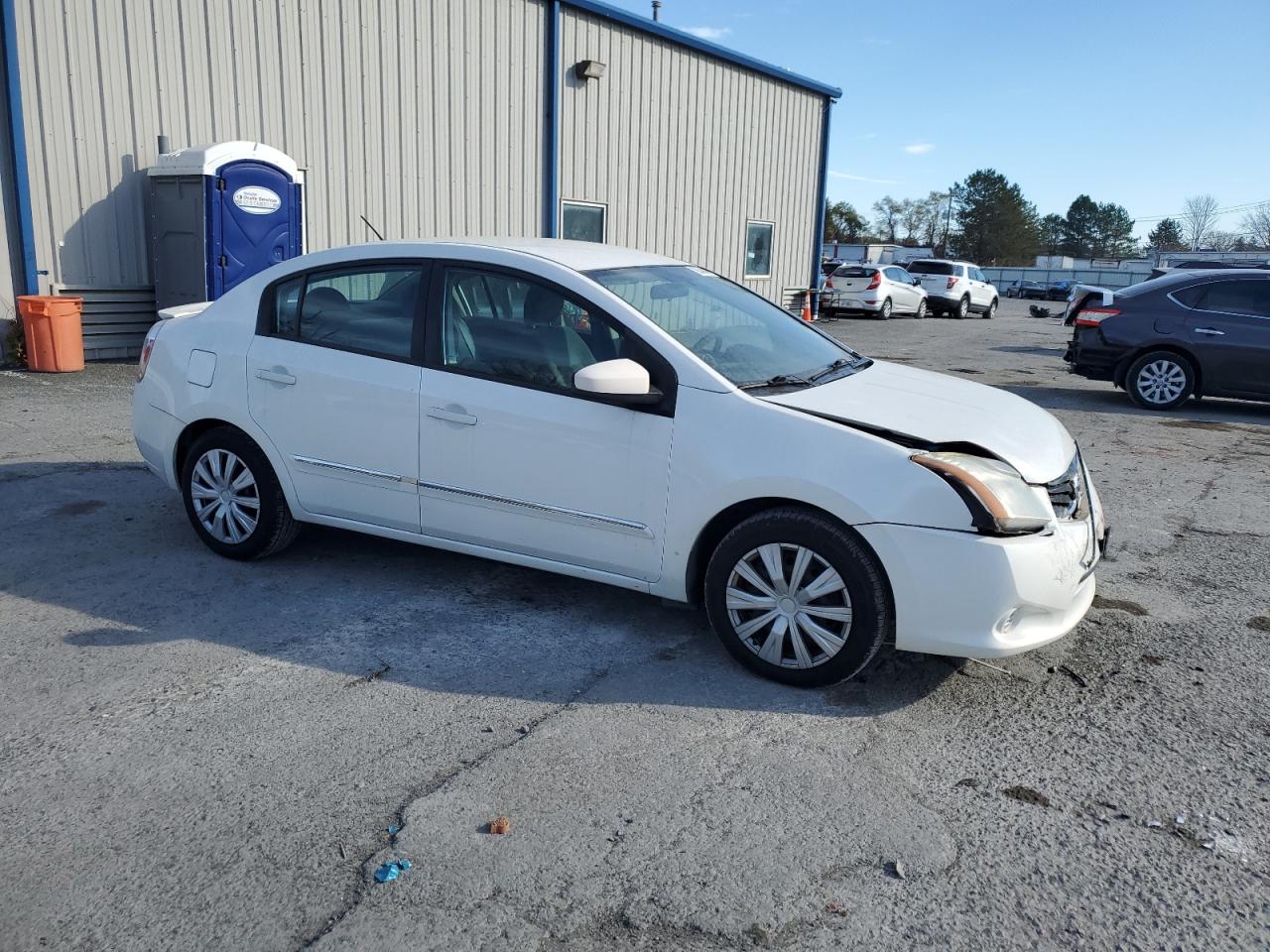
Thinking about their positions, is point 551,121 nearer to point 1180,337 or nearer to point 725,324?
point 1180,337

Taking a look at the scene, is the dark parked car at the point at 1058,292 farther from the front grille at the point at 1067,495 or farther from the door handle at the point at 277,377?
the door handle at the point at 277,377

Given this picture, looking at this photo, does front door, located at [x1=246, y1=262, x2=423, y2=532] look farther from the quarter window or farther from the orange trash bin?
the orange trash bin

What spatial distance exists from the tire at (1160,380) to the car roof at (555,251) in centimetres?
818

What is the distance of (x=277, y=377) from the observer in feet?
16.2

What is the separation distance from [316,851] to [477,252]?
273cm

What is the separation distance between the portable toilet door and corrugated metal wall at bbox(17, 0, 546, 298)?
1163mm

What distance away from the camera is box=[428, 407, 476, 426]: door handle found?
446 cm

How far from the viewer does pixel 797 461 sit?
150 inches

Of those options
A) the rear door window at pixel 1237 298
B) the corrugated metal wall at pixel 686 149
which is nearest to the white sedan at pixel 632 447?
the rear door window at pixel 1237 298

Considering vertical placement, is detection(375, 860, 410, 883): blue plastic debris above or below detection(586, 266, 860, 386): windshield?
below

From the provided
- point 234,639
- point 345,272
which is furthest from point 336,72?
point 234,639

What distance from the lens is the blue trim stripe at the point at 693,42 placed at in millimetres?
16375

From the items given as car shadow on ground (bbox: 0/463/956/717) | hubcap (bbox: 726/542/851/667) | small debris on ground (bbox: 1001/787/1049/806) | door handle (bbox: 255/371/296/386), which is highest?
door handle (bbox: 255/371/296/386)

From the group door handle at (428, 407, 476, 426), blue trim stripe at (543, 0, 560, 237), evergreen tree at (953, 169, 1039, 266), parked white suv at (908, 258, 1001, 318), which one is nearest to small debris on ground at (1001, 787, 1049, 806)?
door handle at (428, 407, 476, 426)
